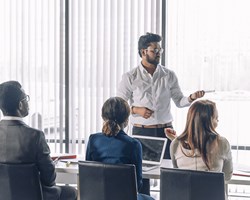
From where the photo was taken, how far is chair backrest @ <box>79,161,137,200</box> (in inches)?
112

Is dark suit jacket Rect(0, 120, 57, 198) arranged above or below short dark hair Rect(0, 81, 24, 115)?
below

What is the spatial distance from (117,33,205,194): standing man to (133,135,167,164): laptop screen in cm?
87

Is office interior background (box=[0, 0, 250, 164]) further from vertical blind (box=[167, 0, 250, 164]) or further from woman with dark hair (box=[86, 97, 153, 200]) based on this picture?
woman with dark hair (box=[86, 97, 153, 200])

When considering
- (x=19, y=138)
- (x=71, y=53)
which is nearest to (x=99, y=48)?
(x=71, y=53)

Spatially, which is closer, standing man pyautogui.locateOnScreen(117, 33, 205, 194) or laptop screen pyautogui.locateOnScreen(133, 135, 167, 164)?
laptop screen pyautogui.locateOnScreen(133, 135, 167, 164)

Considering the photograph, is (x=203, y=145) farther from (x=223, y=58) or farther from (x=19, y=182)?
(x=223, y=58)

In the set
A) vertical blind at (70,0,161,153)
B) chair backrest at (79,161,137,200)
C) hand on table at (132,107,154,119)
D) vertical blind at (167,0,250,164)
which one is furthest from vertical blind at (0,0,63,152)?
chair backrest at (79,161,137,200)

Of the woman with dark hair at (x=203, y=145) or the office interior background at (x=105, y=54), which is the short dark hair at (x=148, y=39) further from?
the woman with dark hair at (x=203, y=145)

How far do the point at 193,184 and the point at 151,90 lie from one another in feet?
6.29

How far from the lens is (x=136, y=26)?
220 inches

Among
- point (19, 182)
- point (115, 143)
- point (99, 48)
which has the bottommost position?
point (19, 182)

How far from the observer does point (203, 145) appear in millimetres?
2996

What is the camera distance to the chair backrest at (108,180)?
2.85 metres

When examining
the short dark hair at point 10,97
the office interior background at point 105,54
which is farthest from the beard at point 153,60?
the short dark hair at point 10,97
